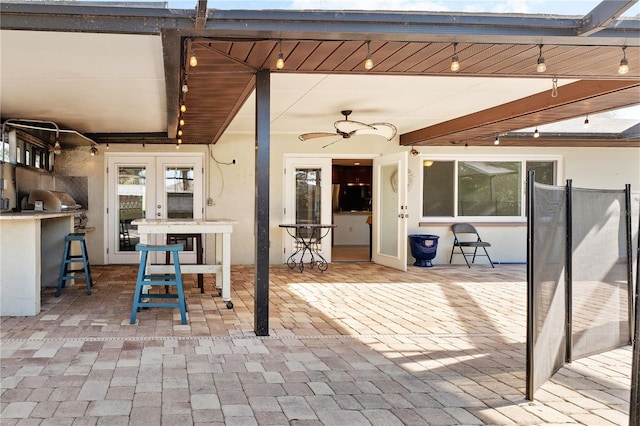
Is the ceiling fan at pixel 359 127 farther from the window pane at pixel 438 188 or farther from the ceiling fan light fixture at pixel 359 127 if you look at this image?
the window pane at pixel 438 188

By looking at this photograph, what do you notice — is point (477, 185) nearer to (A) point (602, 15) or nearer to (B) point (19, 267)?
(A) point (602, 15)

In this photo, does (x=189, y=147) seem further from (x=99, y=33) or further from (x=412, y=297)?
(x=99, y=33)

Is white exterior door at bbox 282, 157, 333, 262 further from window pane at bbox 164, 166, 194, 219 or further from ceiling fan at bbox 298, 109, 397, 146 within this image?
ceiling fan at bbox 298, 109, 397, 146

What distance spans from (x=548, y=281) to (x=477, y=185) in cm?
750

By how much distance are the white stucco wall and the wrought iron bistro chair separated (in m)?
0.18

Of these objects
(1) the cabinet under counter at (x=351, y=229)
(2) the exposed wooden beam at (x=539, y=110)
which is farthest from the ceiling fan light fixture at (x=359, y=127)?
(1) the cabinet under counter at (x=351, y=229)

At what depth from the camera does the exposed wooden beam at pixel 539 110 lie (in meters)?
5.57

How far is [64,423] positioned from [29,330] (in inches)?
91.1

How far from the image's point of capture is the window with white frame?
1041 cm

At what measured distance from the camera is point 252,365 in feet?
12.3

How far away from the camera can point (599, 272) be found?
403 centimetres

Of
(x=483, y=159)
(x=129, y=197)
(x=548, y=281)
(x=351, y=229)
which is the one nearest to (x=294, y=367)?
(x=548, y=281)

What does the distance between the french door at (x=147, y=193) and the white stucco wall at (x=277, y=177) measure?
143mm

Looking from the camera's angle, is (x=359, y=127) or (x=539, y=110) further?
(x=359, y=127)
